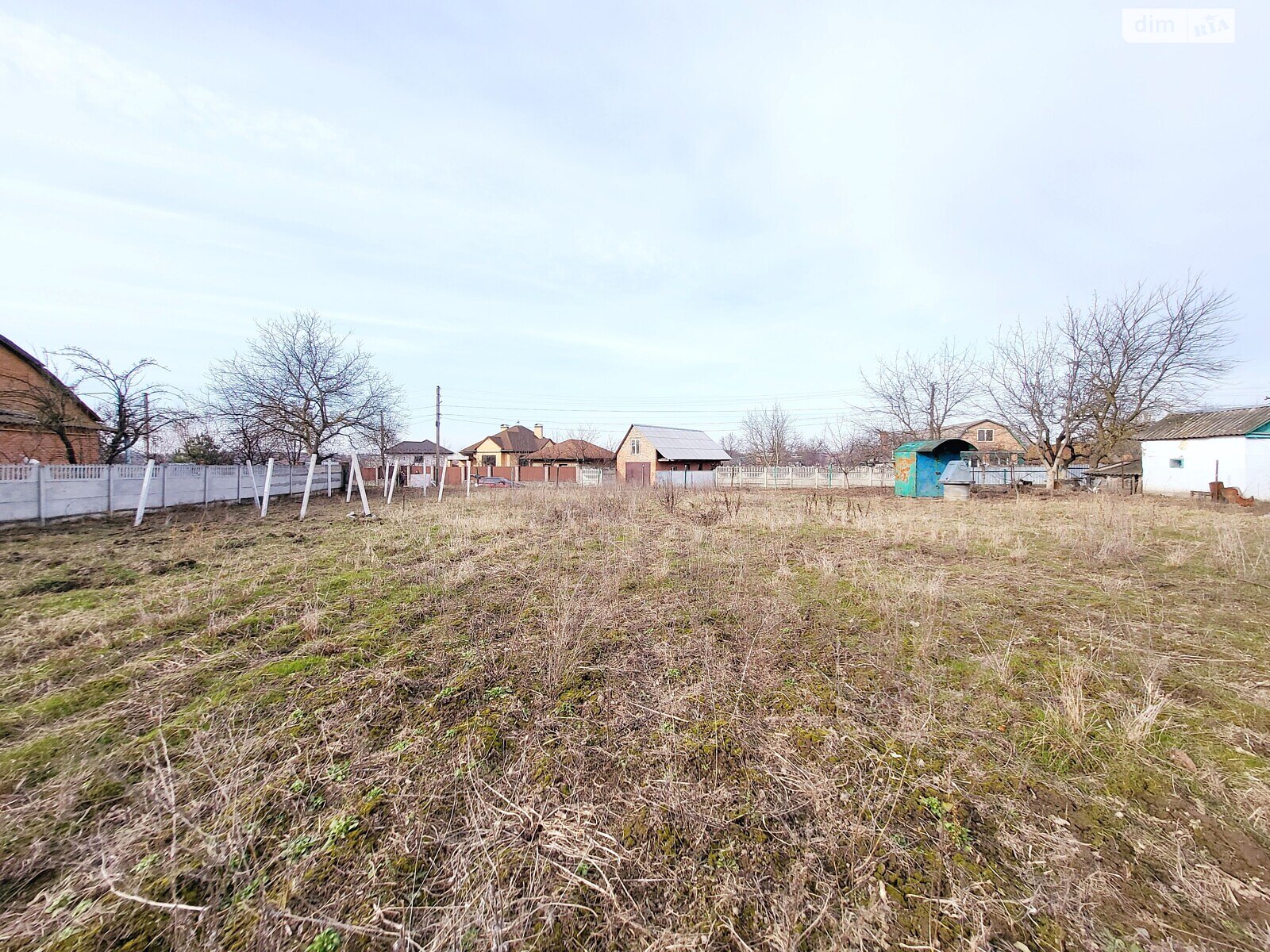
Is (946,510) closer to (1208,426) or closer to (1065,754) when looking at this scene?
(1065,754)

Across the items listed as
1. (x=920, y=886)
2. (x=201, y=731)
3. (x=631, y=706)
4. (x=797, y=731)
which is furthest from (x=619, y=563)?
(x=920, y=886)

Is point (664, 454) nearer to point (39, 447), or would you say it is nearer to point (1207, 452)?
point (1207, 452)

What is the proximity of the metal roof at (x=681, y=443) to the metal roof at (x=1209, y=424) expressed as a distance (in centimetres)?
2503

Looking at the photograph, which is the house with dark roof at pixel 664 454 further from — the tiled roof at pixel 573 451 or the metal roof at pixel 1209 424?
the metal roof at pixel 1209 424

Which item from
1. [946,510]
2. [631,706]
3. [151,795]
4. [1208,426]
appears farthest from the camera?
[1208,426]

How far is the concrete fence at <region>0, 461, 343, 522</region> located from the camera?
10.4m

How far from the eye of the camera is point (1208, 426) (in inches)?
797

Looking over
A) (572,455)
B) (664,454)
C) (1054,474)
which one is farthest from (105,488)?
(1054,474)

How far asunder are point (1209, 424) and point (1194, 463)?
1.91 meters

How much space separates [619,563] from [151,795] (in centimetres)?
505

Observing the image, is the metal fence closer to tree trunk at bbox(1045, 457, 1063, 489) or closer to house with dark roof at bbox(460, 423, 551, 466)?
tree trunk at bbox(1045, 457, 1063, 489)

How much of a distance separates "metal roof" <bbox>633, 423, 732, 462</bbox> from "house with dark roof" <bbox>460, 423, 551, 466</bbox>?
58.8 feet

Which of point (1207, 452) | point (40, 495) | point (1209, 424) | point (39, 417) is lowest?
point (40, 495)

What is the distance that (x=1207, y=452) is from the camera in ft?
65.4
